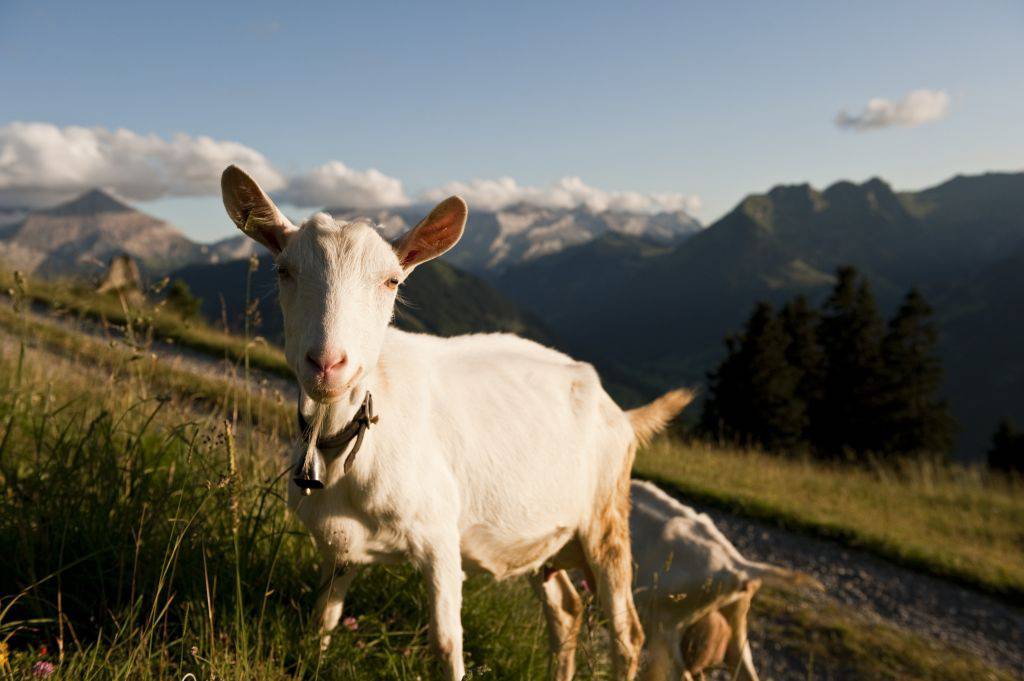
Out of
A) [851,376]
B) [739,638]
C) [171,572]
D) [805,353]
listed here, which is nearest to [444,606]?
[171,572]

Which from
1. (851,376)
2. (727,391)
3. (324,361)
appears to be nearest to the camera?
(324,361)

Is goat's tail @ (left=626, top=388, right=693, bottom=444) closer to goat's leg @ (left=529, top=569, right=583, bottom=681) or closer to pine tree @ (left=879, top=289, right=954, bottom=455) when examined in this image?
goat's leg @ (left=529, top=569, right=583, bottom=681)

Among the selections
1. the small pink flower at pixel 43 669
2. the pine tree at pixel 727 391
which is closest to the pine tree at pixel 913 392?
the pine tree at pixel 727 391

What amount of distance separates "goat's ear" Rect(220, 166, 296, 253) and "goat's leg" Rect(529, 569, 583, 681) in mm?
3131

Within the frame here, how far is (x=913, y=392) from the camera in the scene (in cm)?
4903

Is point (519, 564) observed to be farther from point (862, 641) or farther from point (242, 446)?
point (862, 641)

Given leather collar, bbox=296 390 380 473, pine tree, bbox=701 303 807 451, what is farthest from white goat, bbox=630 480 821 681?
pine tree, bbox=701 303 807 451

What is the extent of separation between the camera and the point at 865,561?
9688 mm

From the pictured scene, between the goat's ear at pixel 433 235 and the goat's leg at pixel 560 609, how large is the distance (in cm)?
276

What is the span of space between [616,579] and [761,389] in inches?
1824

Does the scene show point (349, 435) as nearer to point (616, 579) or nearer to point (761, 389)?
point (616, 579)

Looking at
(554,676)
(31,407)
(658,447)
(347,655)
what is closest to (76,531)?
(347,655)

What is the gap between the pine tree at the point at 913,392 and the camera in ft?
160

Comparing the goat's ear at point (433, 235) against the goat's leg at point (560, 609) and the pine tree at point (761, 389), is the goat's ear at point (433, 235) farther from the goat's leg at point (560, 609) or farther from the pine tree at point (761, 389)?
the pine tree at point (761, 389)
